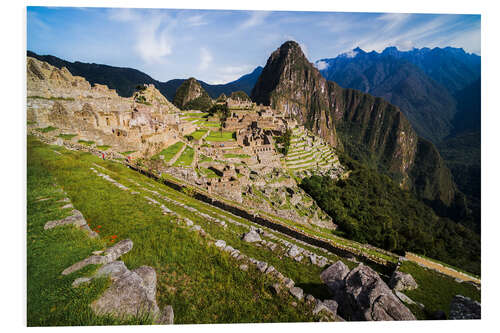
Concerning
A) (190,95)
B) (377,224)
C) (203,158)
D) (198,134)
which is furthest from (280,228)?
(190,95)

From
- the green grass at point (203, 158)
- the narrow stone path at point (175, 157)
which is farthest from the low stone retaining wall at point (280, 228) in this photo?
the green grass at point (203, 158)

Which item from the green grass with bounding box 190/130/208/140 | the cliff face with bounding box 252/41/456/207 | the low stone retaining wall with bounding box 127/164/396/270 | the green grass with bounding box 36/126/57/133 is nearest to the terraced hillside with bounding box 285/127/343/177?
the green grass with bounding box 190/130/208/140

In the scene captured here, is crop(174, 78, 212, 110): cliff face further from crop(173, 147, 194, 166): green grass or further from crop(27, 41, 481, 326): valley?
crop(27, 41, 481, 326): valley

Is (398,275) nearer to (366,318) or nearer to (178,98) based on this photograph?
(366,318)

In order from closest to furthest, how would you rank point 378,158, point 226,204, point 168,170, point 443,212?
point 226,204 → point 168,170 → point 443,212 → point 378,158

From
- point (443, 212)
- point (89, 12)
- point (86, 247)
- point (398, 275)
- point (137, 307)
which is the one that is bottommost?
point (443, 212)

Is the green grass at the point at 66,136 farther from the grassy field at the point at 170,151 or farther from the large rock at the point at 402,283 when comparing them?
the large rock at the point at 402,283

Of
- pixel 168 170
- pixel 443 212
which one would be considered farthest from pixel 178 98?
pixel 443 212
